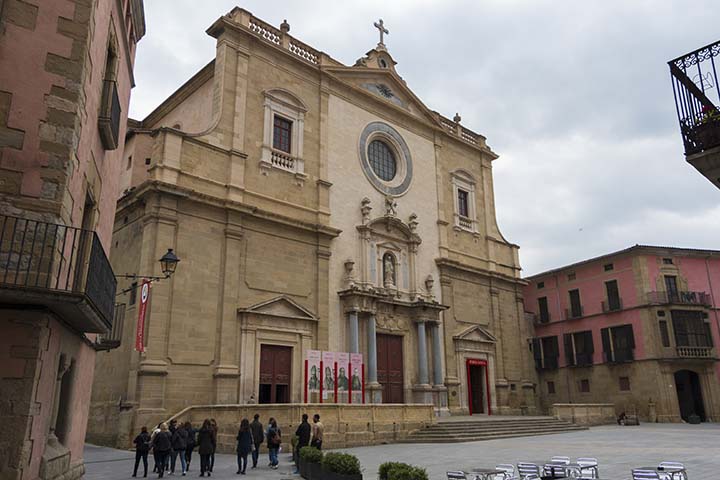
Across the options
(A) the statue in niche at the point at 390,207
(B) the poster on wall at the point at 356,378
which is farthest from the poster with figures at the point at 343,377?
(A) the statue in niche at the point at 390,207

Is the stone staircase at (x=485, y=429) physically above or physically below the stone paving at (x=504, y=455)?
above

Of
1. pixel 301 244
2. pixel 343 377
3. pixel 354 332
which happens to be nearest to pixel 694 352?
pixel 354 332

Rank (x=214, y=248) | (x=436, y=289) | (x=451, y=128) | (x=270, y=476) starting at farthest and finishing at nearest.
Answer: (x=451, y=128) → (x=436, y=289) → (x=214, y=248) → (x=270, y=476)

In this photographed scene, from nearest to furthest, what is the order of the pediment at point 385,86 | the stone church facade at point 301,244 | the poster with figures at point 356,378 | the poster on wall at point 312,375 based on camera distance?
the stone church facade at point 301,244
the poster on wall at point 312,375
the poster with figures at point 356,378
the pediment at point 385,86

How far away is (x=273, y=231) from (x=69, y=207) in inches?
548

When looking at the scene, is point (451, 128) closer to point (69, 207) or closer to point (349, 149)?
point (349, 149)

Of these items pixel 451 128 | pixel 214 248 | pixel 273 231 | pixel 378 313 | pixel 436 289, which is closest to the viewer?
pixel 214 248

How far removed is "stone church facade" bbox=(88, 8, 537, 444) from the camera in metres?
18.2

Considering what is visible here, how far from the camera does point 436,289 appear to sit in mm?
27266

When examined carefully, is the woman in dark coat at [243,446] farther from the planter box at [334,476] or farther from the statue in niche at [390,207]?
the statue in niche at [390,207]

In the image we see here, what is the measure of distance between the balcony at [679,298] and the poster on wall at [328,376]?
19.7 meters

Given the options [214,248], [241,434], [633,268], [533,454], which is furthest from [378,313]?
[633,268]

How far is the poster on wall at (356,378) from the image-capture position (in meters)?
20.6

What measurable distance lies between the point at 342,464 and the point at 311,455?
154cm
